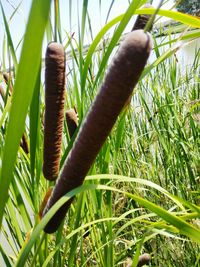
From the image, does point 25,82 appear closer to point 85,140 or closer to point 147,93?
point 85,140

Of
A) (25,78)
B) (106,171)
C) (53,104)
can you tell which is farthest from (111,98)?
(106,171)

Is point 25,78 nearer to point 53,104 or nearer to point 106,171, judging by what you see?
point 53,104

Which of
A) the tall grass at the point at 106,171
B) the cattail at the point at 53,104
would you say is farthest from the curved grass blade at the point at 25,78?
the cattail at the point at 53,104

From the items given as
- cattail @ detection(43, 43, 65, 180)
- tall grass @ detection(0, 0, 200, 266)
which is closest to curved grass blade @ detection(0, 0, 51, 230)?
tall grass @ detection(0, 0, 200, 266)

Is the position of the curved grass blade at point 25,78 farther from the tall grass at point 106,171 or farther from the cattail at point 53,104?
the cattail at point 53,104

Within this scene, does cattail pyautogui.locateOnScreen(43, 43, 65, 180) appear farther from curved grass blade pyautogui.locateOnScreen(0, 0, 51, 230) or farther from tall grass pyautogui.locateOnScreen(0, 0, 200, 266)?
curved grass blade pyautogui.locateOnScreen(0, 0, 51, 230)

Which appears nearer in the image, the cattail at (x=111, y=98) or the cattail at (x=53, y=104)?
the cattail at (x=111, y=98)
